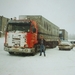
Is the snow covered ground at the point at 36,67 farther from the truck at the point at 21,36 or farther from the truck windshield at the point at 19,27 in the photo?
the truck windshield at the point at 19,27

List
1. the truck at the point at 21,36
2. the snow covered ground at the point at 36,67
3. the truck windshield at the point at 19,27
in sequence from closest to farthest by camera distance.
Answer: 1. the snow covered ground at the point at 36,67
2. the truck at the point at 21,36
3. the truck windshield at the point at 19,27

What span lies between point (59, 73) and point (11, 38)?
296 inches

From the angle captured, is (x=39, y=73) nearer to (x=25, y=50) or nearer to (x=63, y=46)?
(x=25, y=50)

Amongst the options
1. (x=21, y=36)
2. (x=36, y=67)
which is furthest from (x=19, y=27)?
(x=36, y=67)

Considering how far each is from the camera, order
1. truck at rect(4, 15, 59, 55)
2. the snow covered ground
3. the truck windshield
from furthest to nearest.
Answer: the truck windshield, truck at rect(4, 15, 59, 55), the snow covered ground

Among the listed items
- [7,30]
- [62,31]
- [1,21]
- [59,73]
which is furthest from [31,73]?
[1,21]

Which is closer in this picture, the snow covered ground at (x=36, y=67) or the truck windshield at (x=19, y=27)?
the snow covered ground at (x=36, y=67)

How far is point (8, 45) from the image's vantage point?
48.9 feet

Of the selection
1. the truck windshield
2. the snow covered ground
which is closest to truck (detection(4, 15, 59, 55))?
the truck windshield

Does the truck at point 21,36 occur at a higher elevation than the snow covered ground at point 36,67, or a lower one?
higher

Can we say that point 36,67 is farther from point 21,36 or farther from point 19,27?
point 19,27

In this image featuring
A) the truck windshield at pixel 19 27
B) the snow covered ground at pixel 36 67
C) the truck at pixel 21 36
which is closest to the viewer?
the snow covered ground at pixel 36 67

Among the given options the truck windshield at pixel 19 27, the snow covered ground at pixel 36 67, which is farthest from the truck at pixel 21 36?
the snow covered ground at pixel 36 67

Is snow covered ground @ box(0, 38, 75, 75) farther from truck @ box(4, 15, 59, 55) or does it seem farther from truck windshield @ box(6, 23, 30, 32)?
truck windshield @ box(6, 23, 30, 32)
